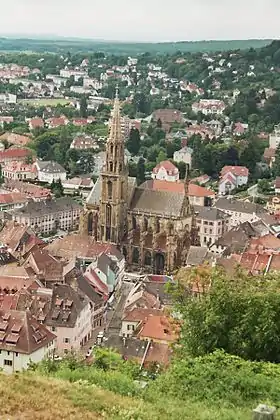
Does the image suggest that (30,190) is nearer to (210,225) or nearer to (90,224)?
(90,224)

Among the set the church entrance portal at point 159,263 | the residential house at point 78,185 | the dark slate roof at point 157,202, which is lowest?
the residential house at point 78,185

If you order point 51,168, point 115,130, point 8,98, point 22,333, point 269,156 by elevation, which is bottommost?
point 8,98

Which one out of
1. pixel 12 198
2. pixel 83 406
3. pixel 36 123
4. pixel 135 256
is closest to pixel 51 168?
pixel 12 198

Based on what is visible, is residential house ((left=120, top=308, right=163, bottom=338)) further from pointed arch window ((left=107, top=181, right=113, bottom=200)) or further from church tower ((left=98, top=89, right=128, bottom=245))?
pointed arch window ((left=107, top=181, right=113, bottom=200))

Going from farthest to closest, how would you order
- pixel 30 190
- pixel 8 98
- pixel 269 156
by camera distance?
pixel 8 98, pixel 269 156, pixel 30 190

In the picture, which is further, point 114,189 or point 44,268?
point 114,189

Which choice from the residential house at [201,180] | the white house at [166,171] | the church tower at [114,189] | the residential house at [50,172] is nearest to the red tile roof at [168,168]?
the white house at [166,171]

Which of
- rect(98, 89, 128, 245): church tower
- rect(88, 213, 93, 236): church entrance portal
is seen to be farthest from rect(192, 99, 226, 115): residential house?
rect(98, 89, 128, 245): church tower

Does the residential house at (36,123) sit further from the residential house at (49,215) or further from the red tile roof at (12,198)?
the residential house at (49,215)
